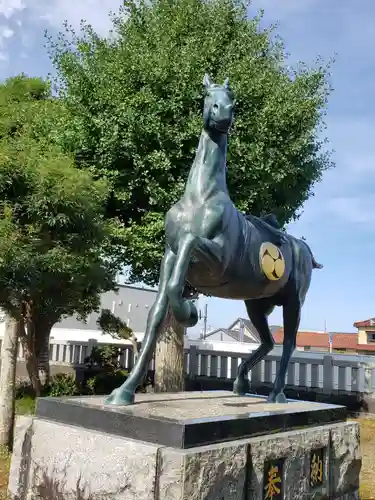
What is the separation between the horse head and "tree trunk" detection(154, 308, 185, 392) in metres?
6.40

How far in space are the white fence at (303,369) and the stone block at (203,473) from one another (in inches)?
358

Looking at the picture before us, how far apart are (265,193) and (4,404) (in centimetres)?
600

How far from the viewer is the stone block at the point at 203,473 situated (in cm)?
277

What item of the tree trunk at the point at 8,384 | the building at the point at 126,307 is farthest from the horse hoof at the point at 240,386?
the building at the point at 126,307

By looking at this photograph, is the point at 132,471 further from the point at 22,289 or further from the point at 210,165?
the point at 22,289

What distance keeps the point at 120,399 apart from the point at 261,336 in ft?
6.33

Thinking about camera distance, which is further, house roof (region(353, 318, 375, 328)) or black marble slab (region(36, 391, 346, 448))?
house roof (region(353, 318, 375, 328))

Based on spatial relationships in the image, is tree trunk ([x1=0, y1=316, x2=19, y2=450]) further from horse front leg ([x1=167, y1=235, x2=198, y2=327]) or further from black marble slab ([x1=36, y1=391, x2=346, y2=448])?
horse front leg ([x1=167, y1=235, x2=198, y2=327])

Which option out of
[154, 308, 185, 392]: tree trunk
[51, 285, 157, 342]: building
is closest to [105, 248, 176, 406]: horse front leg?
[154, 308, 185, 392]: tree trunk

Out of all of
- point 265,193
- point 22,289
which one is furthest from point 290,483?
point 265,193

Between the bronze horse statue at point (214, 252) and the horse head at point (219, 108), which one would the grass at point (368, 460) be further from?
the horse head at point (219, 108)

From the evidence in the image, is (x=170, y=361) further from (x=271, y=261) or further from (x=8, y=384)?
(x=271, y=261)

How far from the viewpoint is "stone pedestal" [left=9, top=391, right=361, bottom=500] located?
2879mm

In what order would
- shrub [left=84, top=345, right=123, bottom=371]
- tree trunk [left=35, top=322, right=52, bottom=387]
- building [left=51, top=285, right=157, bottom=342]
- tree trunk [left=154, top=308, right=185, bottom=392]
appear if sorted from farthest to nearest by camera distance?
building [left=51, top=285, right=157, bottom=342], shrub [left=84, top=345, right=123, bottom=371], tree trunk [left=35, top=322, right=52, bottom=387], tree trunk [left=154, top=308, right=185, bottom=392]
